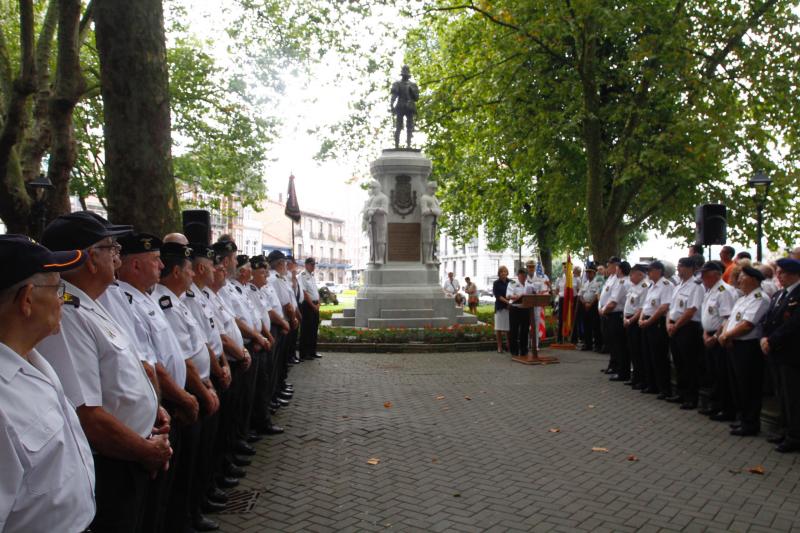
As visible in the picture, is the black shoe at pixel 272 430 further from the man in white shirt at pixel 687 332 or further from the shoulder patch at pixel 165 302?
the man in white shirt at pixel 687 332

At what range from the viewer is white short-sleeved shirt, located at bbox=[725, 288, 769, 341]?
282 inches

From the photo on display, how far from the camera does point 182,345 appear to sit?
426 cm

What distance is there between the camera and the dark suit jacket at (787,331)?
254 inches

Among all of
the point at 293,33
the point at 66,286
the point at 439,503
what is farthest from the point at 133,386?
the point at 293,33

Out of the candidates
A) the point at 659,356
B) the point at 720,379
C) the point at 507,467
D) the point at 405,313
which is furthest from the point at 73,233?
the point at 405,313

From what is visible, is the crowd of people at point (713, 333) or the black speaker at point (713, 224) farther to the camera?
the black speaker at point (713, 224)

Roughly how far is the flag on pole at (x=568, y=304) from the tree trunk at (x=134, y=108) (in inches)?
470

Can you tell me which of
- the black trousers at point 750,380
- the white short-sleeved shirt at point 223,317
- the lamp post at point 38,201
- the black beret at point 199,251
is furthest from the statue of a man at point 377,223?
the black beret at point 199,251

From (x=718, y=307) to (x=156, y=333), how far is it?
23.1 ft

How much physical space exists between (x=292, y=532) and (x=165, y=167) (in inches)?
158

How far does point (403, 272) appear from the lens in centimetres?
1820

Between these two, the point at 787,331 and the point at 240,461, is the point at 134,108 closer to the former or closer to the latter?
the point at 240,461

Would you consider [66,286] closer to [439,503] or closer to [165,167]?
[439,503]

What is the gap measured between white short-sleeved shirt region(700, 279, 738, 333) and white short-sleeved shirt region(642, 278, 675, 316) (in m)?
1.27
